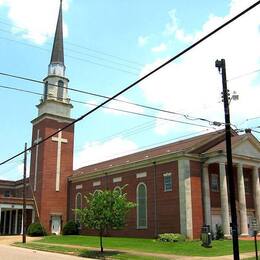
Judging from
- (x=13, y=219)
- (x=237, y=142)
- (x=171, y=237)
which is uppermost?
(x=237, y=142)

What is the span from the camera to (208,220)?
41.1 metres

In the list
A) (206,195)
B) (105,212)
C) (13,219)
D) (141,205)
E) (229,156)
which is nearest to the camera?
(229,156)

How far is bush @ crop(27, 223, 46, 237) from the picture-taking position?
51.9 metres

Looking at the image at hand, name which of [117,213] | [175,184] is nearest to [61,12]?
[175,184]

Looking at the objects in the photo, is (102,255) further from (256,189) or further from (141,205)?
(256,189)

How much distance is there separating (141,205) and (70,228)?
498 inches

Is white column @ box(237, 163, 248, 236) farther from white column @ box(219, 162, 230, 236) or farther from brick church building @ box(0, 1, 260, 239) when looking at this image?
white column @ box(219, 162, 230, 236)

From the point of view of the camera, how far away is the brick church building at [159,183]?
134 ft

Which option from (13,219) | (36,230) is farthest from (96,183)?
(13,219)

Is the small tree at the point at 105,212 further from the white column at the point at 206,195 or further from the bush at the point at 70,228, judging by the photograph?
the bush at the point at 70,228

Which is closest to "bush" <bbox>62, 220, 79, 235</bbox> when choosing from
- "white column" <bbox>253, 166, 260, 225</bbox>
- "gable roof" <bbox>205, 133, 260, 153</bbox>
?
"gable roof" <bbox>205, 133, 260, 153</bbox>

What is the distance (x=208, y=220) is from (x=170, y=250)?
10.7 meters

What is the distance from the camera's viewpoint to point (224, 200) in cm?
4047

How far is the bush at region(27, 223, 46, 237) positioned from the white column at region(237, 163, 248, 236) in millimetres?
24066
